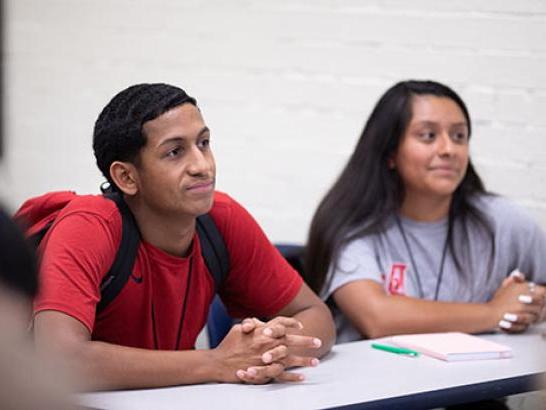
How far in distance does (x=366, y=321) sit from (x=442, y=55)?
1.14 m

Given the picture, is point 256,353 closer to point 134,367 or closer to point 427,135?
point 134,367

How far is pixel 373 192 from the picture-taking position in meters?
2.83

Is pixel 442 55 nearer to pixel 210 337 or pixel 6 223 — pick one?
pixel 210 337

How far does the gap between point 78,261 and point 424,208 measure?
1.28m

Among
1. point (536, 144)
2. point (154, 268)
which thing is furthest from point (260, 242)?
point (536, 144)

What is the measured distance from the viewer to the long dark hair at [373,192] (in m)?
2.78

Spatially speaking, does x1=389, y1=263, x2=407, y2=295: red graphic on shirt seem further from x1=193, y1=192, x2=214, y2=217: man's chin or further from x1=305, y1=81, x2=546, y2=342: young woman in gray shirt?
x1=193, y1=192, x2=214, y2=217: man's chin

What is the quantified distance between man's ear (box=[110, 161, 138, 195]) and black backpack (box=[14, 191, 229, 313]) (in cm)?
3

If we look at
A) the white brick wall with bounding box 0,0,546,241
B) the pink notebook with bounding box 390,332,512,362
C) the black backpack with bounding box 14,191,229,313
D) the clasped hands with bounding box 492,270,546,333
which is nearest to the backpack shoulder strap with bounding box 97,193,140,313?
the black backpack with bounding box 14,191,229,313

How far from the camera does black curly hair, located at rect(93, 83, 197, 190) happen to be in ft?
6.53

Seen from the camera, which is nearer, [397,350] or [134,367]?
[134,367]

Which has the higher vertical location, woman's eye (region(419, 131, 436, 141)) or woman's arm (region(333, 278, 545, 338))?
woman's eye (region(419, 131, 436, 141))

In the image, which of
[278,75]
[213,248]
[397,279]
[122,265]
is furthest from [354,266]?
[278,75]

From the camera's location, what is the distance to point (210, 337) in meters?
2.59
